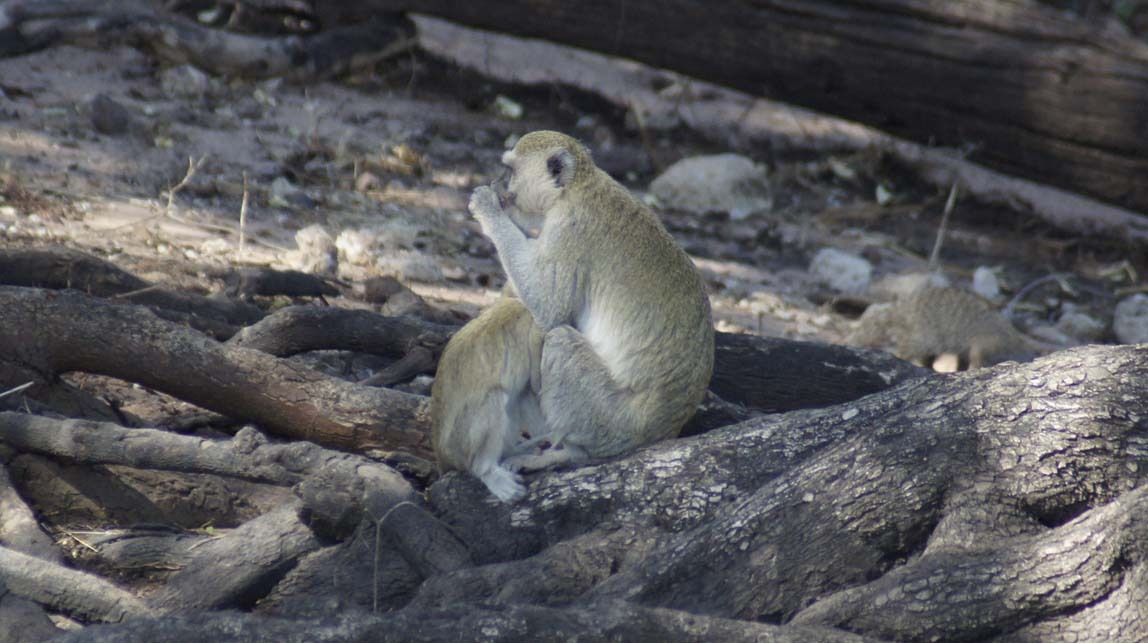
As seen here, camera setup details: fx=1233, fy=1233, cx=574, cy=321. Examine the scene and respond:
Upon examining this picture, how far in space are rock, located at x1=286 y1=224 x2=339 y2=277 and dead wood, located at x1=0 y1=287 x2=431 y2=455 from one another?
6.98 ft

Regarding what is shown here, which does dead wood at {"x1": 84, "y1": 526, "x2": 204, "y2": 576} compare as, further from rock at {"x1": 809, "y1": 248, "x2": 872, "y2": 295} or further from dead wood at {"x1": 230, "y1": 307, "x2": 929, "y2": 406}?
rock at {"x1": 809, "y1": 248, "x2": 872, "y2": 295}

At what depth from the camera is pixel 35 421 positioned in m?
3.81

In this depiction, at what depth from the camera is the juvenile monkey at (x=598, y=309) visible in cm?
396

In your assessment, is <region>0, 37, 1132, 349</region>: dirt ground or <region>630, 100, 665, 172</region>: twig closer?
<region>0, 37, 1132, 349</region>: dirt ground

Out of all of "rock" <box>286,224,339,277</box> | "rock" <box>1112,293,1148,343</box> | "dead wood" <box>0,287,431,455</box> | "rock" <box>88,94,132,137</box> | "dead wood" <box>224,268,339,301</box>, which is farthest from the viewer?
"rock" <box>1112,293,1148,343</box>

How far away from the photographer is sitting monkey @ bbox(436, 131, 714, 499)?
396 centimetres

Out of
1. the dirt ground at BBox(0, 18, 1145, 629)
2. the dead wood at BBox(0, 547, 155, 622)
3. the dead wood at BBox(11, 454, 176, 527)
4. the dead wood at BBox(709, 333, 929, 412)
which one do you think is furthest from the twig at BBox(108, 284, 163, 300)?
the dead wood at BBox(709, 333, 929, 412)

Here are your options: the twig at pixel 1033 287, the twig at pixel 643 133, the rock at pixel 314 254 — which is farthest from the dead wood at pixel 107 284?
the twig at pixel 1033 287

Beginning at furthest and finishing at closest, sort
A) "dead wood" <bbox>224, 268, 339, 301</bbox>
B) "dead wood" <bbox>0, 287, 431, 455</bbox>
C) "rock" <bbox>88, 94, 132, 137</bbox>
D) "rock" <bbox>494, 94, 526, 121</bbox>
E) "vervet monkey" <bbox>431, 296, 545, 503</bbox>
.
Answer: "rock" <bbox>494, 94, 526, 121</bbox> < "rock" <bbox>88, 94, 132, 137</bbox> < "dead wood" <bbox>224, 268, 339, 301</bbox> < "dead wood" <bbox>0, 287, 431, 455</bbox> < "vervet monkey" <bbox>431, 296, 545, 503</bbox>

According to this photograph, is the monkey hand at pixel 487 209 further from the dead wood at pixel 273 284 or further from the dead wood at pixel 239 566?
the dead wood at pixel 273 284

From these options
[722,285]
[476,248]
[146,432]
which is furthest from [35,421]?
[722,285]

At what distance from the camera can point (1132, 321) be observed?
8008mm

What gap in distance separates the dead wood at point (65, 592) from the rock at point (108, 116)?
4932 mm

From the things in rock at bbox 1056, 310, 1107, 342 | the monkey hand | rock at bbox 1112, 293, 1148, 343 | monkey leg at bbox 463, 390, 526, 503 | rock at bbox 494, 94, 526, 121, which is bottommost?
rock at bbox 1056, 310, 1107, 342
